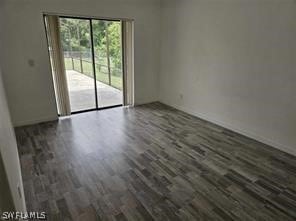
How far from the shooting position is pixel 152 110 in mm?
4930

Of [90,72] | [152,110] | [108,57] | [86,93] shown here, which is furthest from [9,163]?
[86,93]

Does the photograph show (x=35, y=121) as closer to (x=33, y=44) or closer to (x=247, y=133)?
(x=33, y=44)

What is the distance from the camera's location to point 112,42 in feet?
16.0

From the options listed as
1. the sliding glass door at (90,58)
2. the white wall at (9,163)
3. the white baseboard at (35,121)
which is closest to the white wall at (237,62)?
the sliding glass door at (90,58)

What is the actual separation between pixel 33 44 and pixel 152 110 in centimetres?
289

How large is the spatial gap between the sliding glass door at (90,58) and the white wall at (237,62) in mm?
1370

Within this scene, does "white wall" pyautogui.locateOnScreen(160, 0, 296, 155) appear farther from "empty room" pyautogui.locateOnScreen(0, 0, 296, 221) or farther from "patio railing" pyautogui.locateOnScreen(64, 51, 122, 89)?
"patio railing" pyautogui.locateOnScreen(64, 51, 122, 89)

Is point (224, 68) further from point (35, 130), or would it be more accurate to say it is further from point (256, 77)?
point (35, 130)

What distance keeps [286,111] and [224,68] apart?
1297mm

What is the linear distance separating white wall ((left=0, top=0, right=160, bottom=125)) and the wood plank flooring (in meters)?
0.41

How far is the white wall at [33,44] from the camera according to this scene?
3.44 metres

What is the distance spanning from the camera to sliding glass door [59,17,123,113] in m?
4.30

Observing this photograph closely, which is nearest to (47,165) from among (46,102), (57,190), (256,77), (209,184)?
(57,190)

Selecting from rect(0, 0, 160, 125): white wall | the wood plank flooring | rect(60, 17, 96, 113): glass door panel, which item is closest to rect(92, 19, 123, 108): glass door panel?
rect(60, 17, 96, 113): glass door panel
